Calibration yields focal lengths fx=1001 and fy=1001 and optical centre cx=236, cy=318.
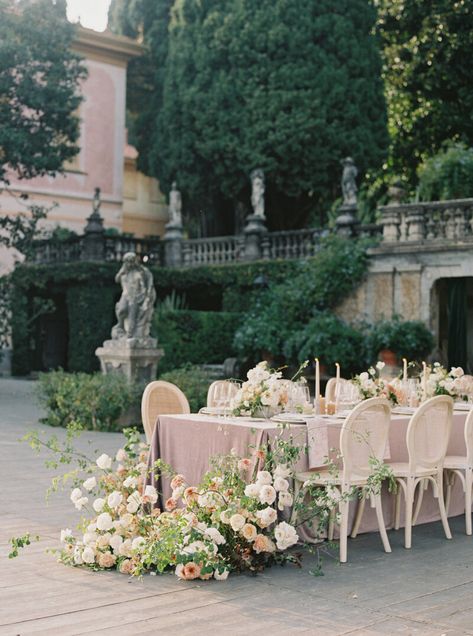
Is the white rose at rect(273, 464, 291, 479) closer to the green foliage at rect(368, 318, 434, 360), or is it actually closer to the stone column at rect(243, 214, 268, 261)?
the green foliage at rect(368, 318, 434, 360)

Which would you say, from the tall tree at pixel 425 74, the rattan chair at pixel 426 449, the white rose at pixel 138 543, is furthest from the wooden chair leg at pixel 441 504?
the tall tree at pixel 425 74

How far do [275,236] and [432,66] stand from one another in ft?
25.5

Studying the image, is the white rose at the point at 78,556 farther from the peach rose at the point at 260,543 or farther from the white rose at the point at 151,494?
the peach rose at the point at 260,543

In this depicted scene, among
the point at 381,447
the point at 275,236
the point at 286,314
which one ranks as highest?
the point at 275,236

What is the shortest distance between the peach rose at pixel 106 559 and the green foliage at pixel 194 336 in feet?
48.2

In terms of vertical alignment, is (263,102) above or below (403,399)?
above

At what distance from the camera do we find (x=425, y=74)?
2795 centimetres

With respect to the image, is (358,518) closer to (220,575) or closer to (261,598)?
(220,575)

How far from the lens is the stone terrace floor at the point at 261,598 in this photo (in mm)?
4887

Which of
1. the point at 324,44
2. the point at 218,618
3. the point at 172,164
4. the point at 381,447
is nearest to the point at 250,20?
the point at 324,44

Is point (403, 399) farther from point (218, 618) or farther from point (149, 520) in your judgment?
point (218, 618)

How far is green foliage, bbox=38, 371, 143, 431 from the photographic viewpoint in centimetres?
1370

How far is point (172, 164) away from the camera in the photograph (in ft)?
90.6

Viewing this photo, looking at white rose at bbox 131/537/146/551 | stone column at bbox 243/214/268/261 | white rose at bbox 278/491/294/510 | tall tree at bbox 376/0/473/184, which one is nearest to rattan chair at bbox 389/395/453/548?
white rose at bbox 278/491/294/510
